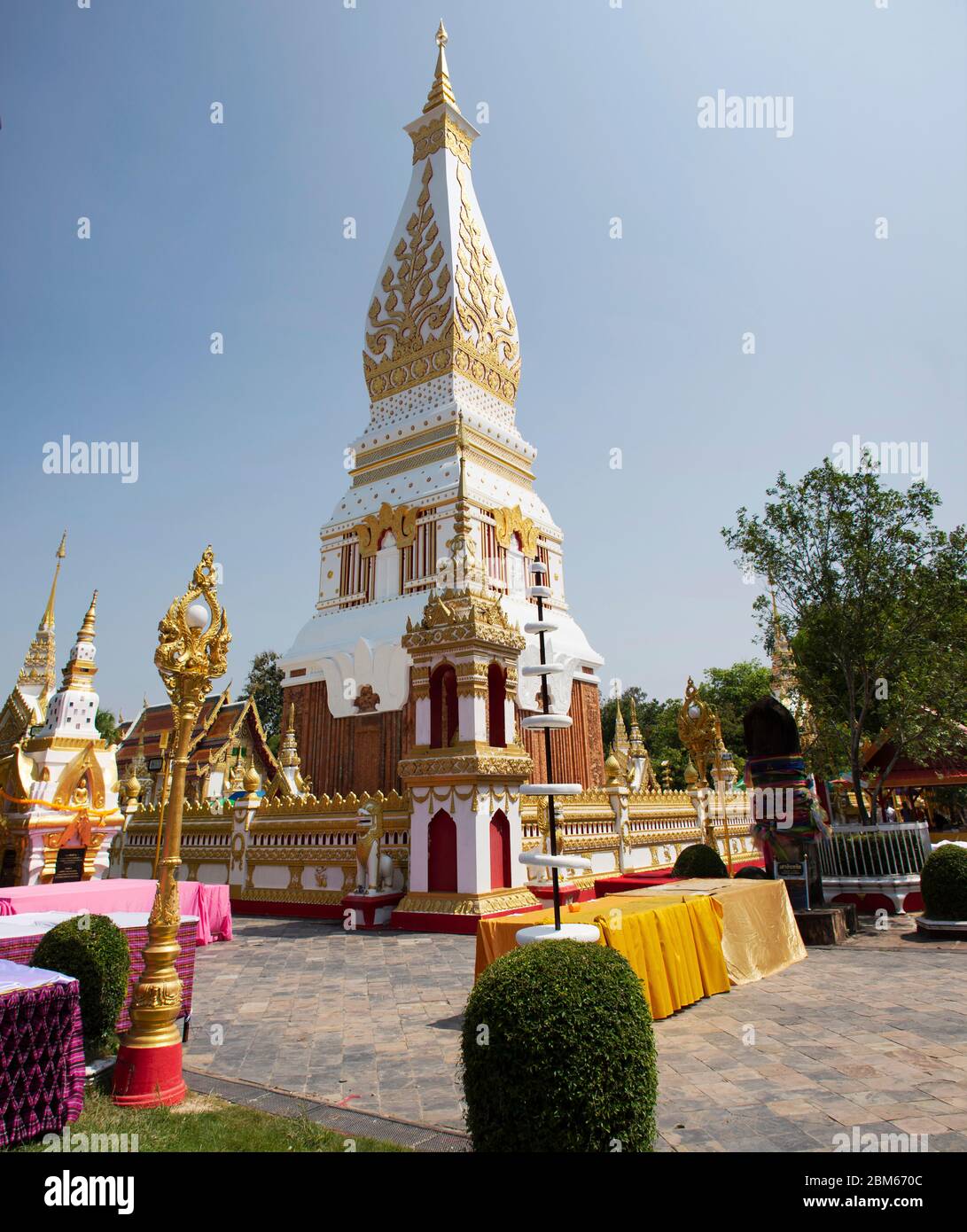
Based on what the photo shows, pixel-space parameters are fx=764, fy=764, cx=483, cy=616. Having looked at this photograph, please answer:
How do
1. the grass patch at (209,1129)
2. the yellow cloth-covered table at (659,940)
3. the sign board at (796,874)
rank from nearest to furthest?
the grass patch at (209,1129) < the yellow cloth-covered table at (659,940) < the sign board at (796,874)

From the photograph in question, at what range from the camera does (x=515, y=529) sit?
23031mm

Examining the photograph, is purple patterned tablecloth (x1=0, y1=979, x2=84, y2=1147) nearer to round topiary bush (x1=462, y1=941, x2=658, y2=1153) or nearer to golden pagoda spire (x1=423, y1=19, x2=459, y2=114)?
round topiary bush (x1=462, y1=941, x2=658, y2=1153)

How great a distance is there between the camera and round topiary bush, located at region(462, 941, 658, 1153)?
353 cm

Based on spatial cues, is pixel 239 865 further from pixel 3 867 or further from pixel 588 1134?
pixel 588 1134

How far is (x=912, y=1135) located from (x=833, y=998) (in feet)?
12.6

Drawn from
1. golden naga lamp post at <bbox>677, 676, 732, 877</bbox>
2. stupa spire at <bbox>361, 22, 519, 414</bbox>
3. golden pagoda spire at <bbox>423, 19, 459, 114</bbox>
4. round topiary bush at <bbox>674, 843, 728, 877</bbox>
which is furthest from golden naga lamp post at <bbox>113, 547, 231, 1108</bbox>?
golden pagoda spire at <bbox>423, 19, 459, 114</bbox>

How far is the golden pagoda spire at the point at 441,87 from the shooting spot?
2886cm

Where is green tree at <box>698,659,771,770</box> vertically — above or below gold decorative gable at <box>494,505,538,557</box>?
below

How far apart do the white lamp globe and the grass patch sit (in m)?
3.45

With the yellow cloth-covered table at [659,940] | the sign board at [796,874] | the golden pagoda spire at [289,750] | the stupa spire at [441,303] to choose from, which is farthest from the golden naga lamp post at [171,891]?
the stupa spire at [441,303]

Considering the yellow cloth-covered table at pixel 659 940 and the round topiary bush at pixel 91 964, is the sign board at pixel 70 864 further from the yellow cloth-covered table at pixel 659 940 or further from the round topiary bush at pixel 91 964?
the yellow cloth-covered table at pixel 659 940

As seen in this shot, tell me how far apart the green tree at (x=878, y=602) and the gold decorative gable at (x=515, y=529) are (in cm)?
829

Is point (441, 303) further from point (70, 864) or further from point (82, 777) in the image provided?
point (70, 864)

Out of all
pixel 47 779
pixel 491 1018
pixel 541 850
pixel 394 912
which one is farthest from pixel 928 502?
pixel 47 779
